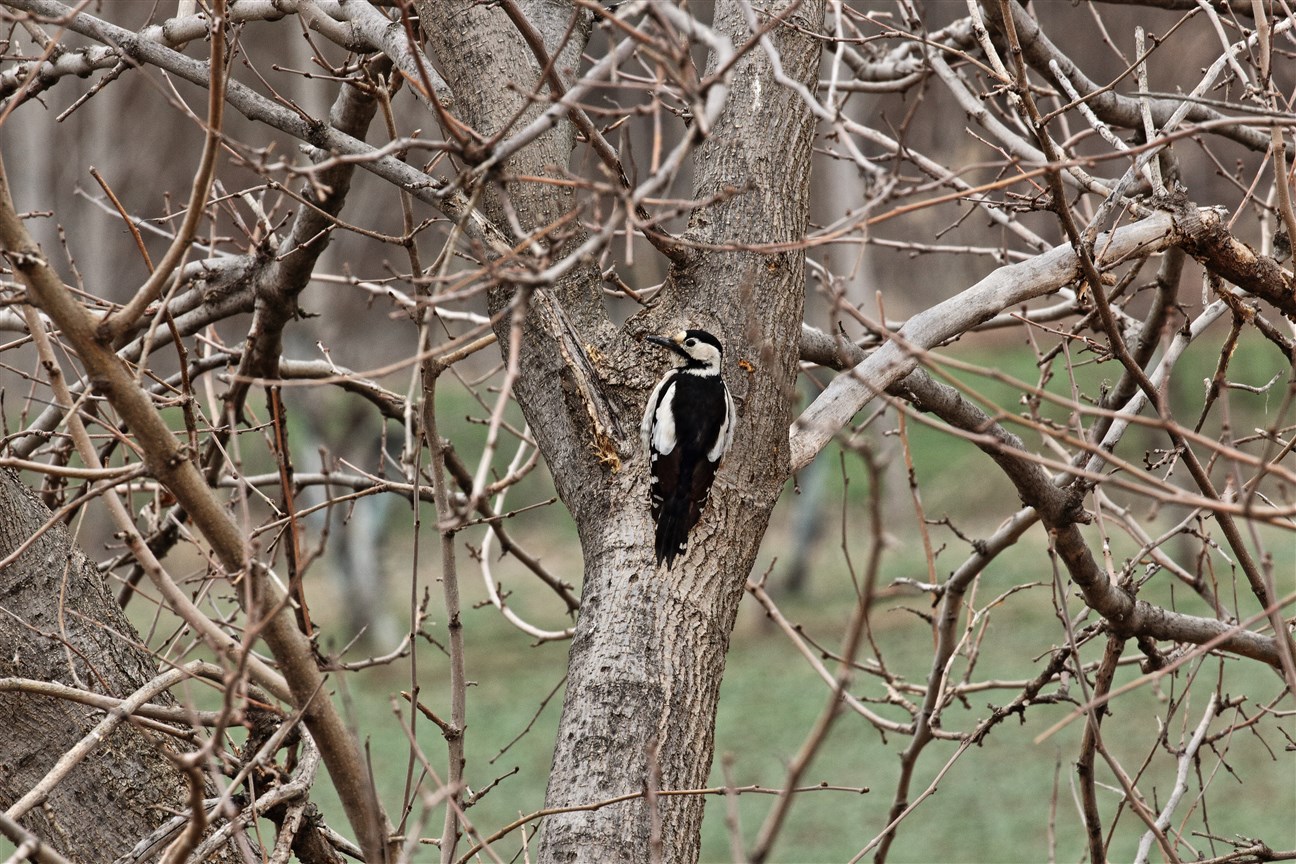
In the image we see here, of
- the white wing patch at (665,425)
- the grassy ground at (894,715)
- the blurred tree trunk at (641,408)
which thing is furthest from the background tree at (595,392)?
the grassy ground at (894,715)

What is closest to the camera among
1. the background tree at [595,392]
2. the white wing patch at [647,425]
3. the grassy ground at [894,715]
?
the background tree at [595,392]

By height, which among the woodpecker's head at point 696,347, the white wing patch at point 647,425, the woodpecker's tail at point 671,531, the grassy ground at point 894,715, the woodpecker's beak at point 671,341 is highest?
the grassy ground at point 894,715

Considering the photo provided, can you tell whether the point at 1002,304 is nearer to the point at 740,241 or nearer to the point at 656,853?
the point at 740,241

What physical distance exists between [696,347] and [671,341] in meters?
0.20

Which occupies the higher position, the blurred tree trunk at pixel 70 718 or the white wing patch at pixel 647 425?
the white wing patch at pixel 647 425

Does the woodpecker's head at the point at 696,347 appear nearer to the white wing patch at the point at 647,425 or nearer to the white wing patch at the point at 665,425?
the white wing patch at the point at 647,425

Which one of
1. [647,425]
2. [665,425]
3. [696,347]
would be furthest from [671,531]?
[665,425]

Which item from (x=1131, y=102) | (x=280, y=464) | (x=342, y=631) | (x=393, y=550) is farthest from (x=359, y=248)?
(x=280, y=464)

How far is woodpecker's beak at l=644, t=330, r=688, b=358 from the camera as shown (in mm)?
2676

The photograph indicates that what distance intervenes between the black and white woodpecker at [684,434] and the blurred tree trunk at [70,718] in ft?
3.83

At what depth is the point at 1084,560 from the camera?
10.2 ft

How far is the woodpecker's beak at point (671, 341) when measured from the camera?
2.68 m

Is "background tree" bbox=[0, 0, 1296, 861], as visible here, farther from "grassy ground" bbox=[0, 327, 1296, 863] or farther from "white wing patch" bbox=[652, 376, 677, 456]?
"grassy ground" bbox=[0, 327, 1296, 863]

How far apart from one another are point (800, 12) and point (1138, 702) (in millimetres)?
9029
